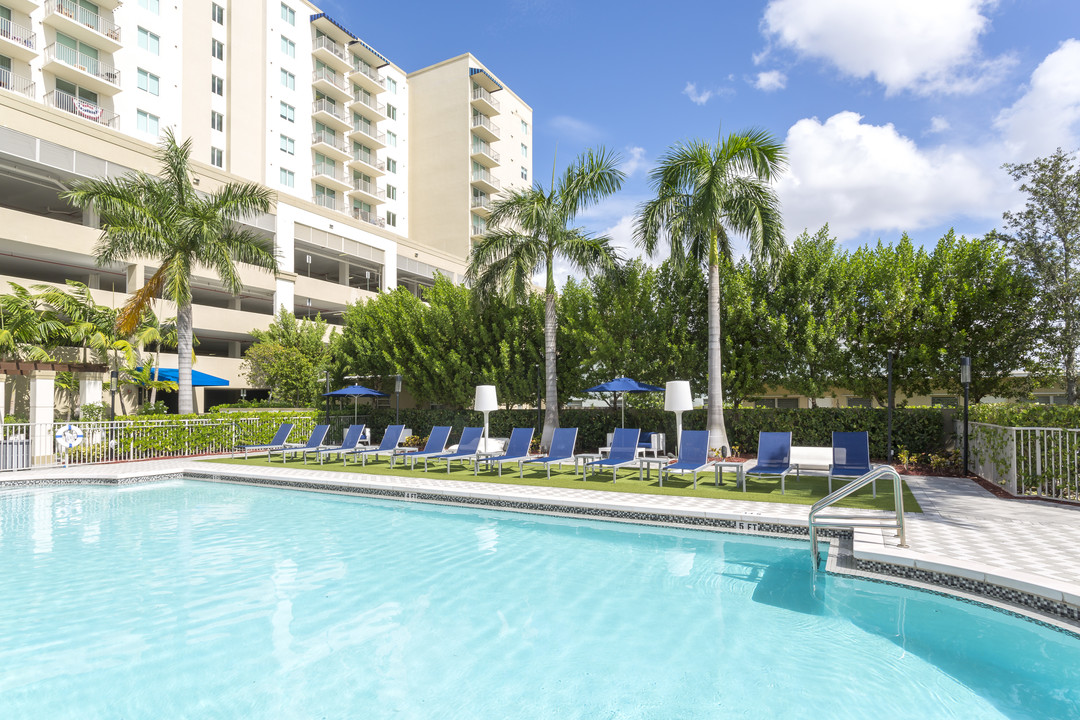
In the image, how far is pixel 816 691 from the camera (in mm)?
4348

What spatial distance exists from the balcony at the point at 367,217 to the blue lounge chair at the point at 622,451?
1313 inches

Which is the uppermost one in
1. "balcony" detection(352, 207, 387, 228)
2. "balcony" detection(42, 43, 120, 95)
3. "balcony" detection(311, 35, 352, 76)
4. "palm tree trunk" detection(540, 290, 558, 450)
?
"balcony" detection(311, 35, 352, 76)

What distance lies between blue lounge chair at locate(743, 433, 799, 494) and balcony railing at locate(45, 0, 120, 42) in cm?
3562

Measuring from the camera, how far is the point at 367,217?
141 feet

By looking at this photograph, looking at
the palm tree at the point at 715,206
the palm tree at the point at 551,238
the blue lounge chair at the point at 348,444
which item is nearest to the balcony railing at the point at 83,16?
the palm tree at the point at 551,238

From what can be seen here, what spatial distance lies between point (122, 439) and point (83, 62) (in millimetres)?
22448

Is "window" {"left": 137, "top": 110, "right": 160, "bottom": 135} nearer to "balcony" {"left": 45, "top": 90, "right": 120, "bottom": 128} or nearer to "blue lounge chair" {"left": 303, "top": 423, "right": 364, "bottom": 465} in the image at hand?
"balcony" {"left": 45, "top": 90, "right": 120, "bottom": 128}

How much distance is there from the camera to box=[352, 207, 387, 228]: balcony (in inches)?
1652

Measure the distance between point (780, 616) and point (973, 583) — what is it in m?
1.97

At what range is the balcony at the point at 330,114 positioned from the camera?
39.2 meters

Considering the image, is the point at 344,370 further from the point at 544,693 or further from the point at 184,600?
the point at 544,693

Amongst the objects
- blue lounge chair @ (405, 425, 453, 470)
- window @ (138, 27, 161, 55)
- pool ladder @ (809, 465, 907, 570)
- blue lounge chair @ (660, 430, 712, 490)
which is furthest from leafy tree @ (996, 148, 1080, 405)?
window @ (138, 27, 161, 55)

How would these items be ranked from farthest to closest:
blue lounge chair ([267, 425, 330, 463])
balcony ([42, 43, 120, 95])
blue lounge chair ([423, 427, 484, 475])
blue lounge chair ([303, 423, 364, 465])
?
balcony ([42, 43, 120, 95]) → blue lounge chair ([267, 425, 330, 463]) → blue lounge chair ([303, 423, 364, 465]) → blue lounge chair ([423, 427, 484, 475])

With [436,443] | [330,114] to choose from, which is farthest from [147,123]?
[436,443]
